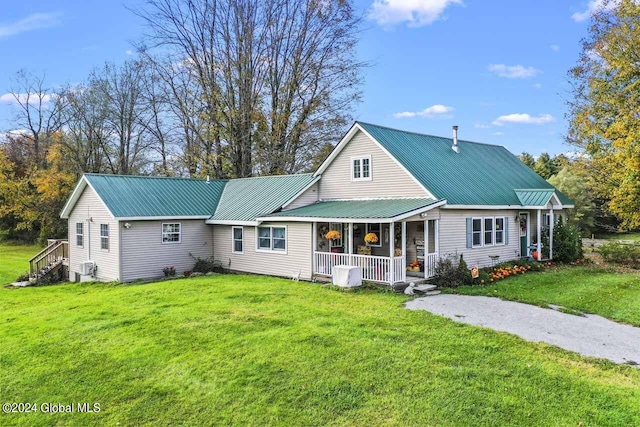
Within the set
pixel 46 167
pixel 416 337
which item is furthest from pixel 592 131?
pixel 46 167

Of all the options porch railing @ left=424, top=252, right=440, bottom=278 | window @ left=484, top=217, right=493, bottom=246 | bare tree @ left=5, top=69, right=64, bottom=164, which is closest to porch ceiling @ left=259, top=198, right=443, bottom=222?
porch railing @ left=424, top=252, right=440, bottom=278

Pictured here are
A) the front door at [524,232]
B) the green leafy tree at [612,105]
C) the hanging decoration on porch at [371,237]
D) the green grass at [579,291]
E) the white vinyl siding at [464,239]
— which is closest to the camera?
the green grass at [579,291]

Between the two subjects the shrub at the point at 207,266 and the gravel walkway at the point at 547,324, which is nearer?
the gravel walkway at the point at 547,324

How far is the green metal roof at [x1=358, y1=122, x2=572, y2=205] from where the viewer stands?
653 inches

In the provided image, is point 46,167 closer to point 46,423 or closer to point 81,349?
point 81,349

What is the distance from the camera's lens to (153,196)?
62.2 ft

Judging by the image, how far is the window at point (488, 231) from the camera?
691 inches

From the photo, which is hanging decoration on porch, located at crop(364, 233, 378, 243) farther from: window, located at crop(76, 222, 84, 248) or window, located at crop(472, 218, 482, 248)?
window, located at crop(76, 222, 84, 248)

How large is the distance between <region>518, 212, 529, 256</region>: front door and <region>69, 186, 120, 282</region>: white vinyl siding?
55.6ft

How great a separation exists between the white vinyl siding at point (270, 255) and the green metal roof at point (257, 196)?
2.05ft

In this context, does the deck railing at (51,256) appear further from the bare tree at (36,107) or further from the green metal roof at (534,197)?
the green metal roof at (534,197)

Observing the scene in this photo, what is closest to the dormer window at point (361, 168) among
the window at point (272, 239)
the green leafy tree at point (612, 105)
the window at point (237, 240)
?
the window at point (272, 239)

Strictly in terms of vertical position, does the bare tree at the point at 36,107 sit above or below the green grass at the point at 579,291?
above

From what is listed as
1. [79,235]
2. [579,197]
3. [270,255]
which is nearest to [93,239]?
[79,235]
